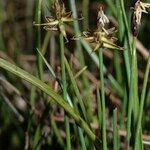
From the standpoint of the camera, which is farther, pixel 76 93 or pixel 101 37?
pixel 76 93

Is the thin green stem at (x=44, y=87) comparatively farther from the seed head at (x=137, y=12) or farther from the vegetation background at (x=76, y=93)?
the seed head at (x=137, y=12)

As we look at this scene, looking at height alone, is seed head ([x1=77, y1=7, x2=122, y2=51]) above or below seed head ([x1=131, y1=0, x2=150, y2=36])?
below

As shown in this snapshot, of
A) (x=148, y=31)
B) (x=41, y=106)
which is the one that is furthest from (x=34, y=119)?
(x=148, y=31)

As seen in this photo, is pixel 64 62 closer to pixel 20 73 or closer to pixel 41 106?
pixel 20 73

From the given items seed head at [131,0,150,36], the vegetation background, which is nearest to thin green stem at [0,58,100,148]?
the vegetation background

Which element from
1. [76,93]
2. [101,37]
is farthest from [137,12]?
[76,93]

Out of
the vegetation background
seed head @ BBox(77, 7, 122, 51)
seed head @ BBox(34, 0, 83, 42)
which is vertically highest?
seed head @ BBox(34, 0, 83, 42)

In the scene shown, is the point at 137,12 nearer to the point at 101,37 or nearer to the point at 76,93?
the point at 101,37

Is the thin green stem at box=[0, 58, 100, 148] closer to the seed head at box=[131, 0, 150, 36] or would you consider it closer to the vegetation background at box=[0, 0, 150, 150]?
the vegetation background at box=[0, 0, 150, 150]

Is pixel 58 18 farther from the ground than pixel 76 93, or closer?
farther from the ground
